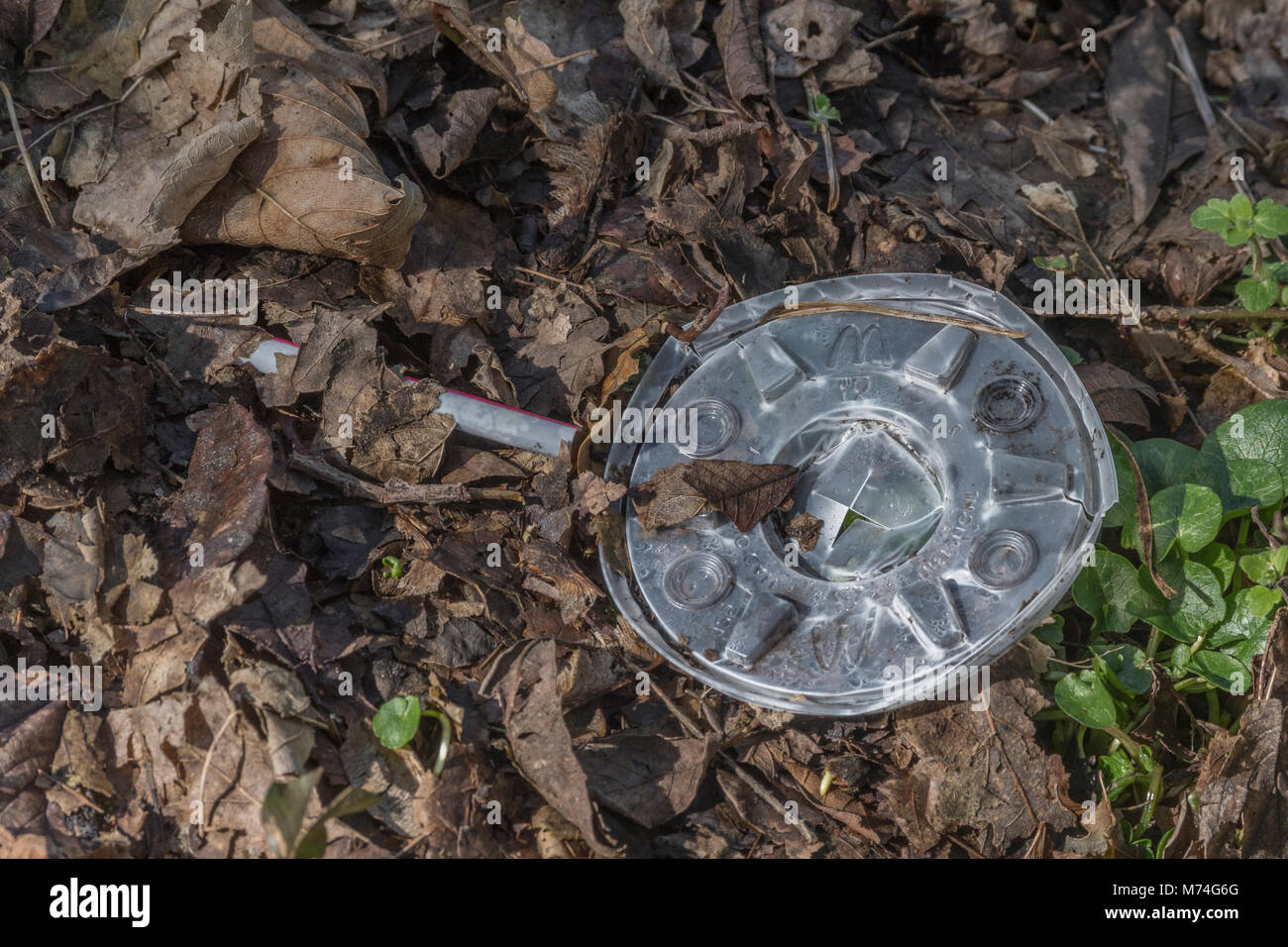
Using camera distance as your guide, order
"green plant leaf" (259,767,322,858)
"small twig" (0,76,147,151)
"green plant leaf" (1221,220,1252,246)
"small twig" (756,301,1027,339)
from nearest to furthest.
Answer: "green plant leaf" (259,767,322,858)
"small twig" (756,301,1027,339)
"green plant leaf" (1221,220,1252,246)
"small twig" (0,76,147,151)

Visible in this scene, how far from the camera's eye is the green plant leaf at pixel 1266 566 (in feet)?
10.0

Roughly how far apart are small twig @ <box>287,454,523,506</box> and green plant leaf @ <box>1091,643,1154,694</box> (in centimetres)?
191

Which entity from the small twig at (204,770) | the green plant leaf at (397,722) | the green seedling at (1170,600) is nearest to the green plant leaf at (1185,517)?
the green seedling at (1170,600)

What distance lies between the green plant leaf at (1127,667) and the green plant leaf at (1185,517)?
0.98 feet

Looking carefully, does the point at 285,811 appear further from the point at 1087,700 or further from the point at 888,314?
the point at 888,314

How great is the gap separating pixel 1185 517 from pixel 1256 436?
1.26 feet

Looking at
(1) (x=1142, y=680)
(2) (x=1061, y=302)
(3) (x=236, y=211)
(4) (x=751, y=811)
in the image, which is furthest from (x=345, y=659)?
(2) (x=1061, y=302)

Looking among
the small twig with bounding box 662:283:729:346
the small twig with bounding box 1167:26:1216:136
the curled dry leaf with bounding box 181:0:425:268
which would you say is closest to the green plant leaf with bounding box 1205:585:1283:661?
the small twig with bounding box 662:283:729:346

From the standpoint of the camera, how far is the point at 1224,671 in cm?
301

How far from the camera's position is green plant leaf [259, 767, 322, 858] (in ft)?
8.07

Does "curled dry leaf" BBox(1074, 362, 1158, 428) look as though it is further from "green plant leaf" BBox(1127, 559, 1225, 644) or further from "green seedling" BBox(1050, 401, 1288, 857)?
"green plant leaf" BBox(1127, 559, 1225, 644)

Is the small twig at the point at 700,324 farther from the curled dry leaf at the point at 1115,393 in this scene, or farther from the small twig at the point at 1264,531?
the small twig at the point at 1264,531

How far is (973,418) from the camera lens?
10.4ft

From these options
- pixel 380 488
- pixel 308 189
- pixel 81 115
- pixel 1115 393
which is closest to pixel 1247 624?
pixel 1115 393
